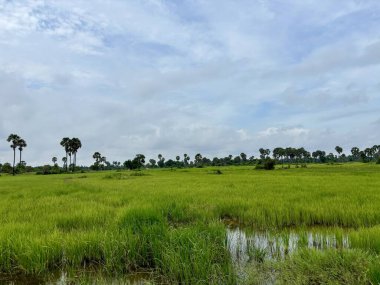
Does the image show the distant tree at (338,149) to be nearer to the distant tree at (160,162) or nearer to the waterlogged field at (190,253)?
the distant tree at (160,162)

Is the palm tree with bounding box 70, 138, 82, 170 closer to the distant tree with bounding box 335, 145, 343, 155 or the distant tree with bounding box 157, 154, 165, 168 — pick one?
the distant tree with bounding box 157, 154, 165, 168

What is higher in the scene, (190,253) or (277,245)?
(190,253)

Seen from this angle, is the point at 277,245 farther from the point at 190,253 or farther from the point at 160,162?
the point at 160,162

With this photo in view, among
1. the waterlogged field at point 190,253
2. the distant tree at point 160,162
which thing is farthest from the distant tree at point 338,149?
the waterlogged field at point 190,253

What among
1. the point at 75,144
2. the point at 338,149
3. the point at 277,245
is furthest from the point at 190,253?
the point at 338,149

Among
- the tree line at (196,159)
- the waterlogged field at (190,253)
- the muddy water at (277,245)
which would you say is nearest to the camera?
the waterlogged field at (190,253)

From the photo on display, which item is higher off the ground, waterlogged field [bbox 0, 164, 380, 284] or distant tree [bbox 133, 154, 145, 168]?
distant tree [bbox 133, 154, 145, 168]

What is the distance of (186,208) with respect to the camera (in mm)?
10828

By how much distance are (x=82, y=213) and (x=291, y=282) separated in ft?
24.0

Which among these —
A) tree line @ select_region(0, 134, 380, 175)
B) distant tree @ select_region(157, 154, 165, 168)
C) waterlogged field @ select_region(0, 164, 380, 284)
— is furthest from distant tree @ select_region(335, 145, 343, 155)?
waterlogged field @ select_region(0, 164, 380, 284)

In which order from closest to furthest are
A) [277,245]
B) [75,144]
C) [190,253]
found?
1. [190,253]
2. [277,245]
3. [75,144]

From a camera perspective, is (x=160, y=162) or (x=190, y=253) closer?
(x=190, y=253)

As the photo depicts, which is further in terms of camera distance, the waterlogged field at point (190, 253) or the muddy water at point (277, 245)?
the muddy water at point (277, 245)

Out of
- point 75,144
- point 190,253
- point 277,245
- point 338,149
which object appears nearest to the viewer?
point 190,253
